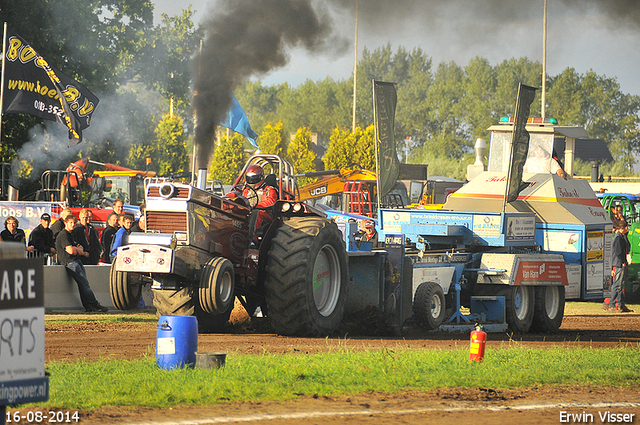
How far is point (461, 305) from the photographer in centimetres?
1361

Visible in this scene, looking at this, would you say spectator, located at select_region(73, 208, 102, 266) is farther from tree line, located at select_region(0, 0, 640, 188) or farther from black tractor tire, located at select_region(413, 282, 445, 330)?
black tractor tire, located at select_region(413, 282, 445, 330)

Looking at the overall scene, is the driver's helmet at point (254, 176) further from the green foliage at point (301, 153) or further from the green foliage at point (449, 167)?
the green foliage at point (449, 167)

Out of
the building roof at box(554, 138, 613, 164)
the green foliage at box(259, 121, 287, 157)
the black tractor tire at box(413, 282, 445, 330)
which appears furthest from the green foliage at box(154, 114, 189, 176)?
the building roof at box(554, 138, 613, 164)

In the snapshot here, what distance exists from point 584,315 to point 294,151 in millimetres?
36198

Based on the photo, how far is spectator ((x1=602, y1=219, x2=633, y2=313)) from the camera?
17.8 m

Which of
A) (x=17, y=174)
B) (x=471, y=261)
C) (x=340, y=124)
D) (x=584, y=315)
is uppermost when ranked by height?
(x=340, y=124)

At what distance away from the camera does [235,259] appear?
10375 millimetres

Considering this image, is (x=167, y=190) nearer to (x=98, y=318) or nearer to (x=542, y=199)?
(x=98, y=318)

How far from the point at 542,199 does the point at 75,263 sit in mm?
8474

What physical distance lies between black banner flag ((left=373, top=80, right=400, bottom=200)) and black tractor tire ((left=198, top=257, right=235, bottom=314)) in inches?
348

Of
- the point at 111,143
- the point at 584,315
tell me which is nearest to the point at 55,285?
the point at 584,315

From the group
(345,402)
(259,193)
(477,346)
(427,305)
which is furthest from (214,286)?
(427,305)

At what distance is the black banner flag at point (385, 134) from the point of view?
18.1 meters

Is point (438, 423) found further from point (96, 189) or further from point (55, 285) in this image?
point (96, 189)
